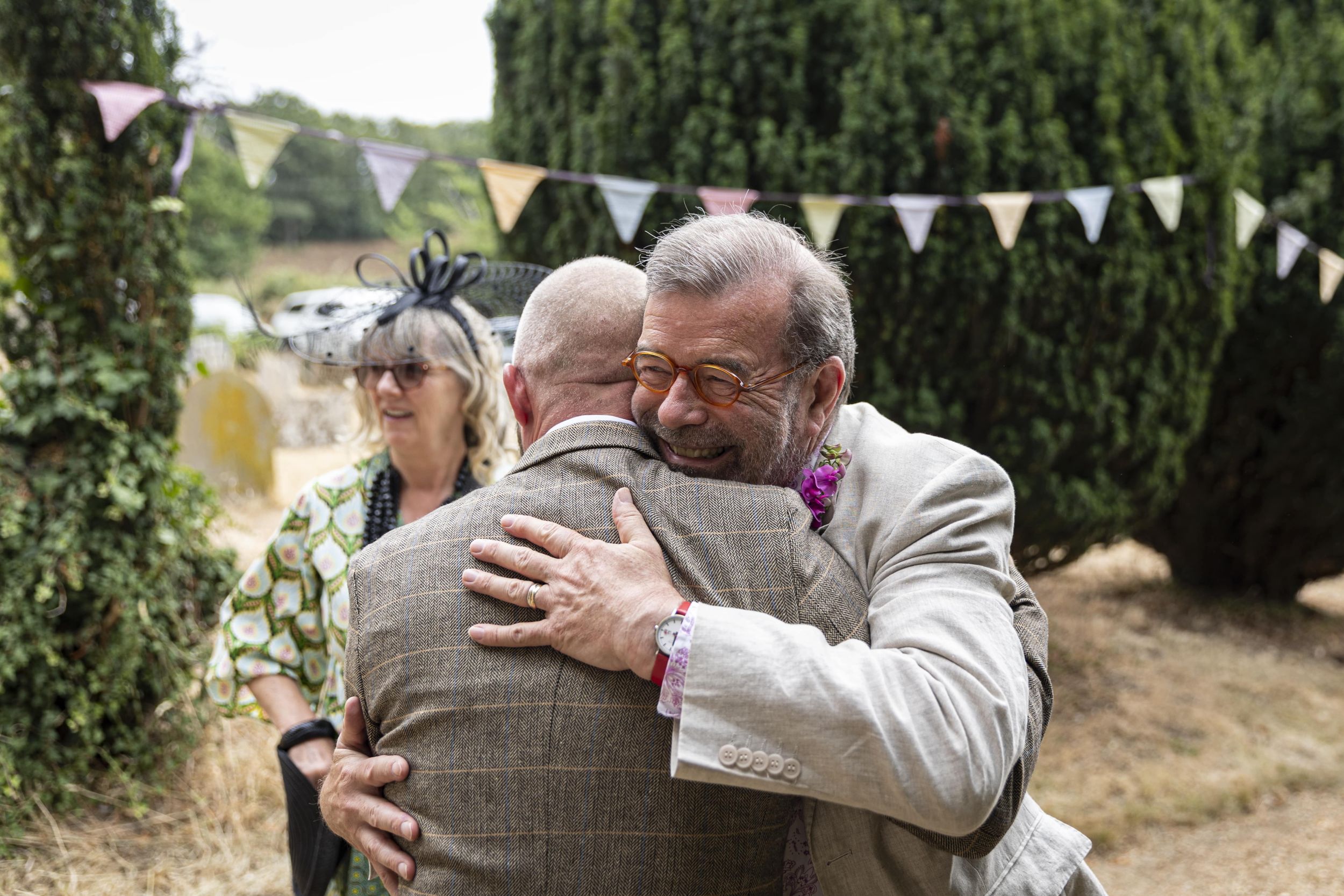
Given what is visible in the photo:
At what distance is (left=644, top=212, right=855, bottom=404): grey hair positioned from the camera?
152cm

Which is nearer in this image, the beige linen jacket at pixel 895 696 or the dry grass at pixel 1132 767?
the beige linen jacket at pixel 895 696

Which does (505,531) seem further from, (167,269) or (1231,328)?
(1231,328)

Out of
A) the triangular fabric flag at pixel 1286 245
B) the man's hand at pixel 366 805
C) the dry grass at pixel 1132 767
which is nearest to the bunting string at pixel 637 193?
the triangular fabric flag at pixel 1286 245

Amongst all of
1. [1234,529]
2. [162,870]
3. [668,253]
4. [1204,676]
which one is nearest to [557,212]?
[162,870]

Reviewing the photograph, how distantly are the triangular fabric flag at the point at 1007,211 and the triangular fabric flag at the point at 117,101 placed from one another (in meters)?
3.65

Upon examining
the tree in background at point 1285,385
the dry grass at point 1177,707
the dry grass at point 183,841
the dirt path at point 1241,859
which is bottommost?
the dry grass at point 1177,707

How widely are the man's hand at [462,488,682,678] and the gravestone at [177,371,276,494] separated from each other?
28.9 feet

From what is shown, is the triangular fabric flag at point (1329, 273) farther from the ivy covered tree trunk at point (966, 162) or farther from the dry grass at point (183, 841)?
the dry grass at point (183, 841)

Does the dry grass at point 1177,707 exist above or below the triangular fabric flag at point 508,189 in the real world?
below

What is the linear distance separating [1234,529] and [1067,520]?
11.0 feet

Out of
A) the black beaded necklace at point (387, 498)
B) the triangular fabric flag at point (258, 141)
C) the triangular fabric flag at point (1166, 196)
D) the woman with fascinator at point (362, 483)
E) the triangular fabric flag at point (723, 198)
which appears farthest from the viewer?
the triangular fabric flag at point (1166, 196)

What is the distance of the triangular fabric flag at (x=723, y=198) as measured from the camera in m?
4.63

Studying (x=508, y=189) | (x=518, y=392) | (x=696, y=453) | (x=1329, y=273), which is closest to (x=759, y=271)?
(x=696, y=453)

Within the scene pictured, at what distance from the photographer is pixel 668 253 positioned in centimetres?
156
